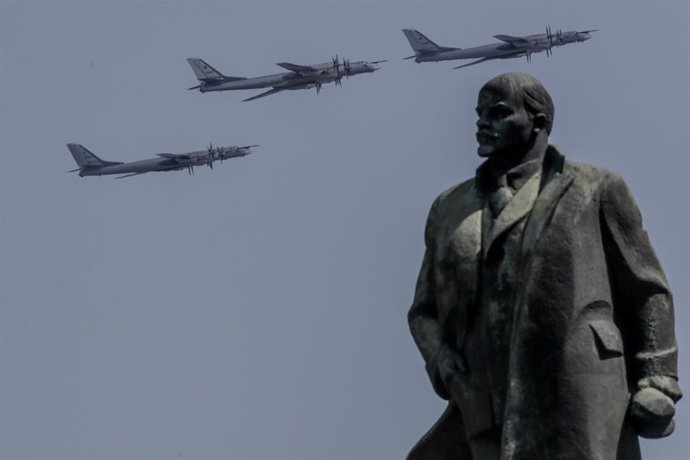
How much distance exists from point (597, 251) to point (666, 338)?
30.1 inches

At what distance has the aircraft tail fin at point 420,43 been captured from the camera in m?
108

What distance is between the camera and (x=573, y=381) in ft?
58.8

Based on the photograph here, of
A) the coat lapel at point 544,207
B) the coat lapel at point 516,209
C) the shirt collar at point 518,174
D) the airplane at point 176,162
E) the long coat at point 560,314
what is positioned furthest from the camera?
the airplane at point 176,162

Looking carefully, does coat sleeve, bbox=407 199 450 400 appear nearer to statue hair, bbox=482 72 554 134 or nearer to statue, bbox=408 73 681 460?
statue, bbox=408 73 681 460

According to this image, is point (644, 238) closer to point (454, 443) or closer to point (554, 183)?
point (554, 183)

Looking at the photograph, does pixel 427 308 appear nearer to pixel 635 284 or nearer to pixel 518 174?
pixel 518 174

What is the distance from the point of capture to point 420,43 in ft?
366

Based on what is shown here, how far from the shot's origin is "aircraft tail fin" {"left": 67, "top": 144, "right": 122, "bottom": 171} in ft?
362

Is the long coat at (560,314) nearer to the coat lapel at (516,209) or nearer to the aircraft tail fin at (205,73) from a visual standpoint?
the coat lapel at (516,209)

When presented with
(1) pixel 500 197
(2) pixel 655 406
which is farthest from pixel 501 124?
(2) pixel 655 406

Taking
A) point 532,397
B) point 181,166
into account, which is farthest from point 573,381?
point 181,166

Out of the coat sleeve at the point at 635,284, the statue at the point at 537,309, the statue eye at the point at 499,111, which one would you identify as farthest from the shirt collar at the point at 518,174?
the coat sleeve at the point at 635,284

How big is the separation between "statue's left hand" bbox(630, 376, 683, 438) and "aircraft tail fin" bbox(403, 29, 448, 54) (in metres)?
87.1

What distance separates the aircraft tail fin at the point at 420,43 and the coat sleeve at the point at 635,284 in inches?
→ 3419
